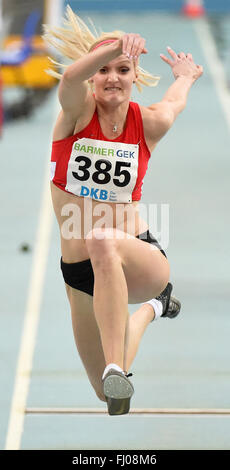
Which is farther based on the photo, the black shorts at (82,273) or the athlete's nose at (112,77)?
the black shorts at (82,273)

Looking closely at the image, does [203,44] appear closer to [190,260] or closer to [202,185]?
[202,185]

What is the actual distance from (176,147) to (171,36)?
762 cm

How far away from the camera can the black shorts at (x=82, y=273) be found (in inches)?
208

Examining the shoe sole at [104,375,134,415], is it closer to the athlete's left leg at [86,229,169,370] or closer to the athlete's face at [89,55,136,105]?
the athlete's left leg at [86,229,169,370]

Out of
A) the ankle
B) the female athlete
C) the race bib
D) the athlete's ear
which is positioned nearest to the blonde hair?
the female athlete

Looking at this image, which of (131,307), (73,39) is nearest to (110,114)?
(73,39)

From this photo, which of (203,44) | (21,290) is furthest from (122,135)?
(203,44)

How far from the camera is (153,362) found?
7961 millimetres

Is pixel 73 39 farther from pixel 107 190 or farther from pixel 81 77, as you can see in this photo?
pixel 107 190

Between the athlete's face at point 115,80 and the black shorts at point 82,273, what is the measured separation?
0.75m

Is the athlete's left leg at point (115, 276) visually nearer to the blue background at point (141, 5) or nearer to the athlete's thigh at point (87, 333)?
the athlete's thigh at point (87, 333)

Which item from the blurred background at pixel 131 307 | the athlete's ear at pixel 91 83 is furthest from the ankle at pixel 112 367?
the blurred background at pixel 131 307

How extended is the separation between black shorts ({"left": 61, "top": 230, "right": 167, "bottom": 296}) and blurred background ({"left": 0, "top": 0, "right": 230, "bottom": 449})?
4.81 ft

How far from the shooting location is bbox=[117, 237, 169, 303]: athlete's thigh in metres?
5.03
